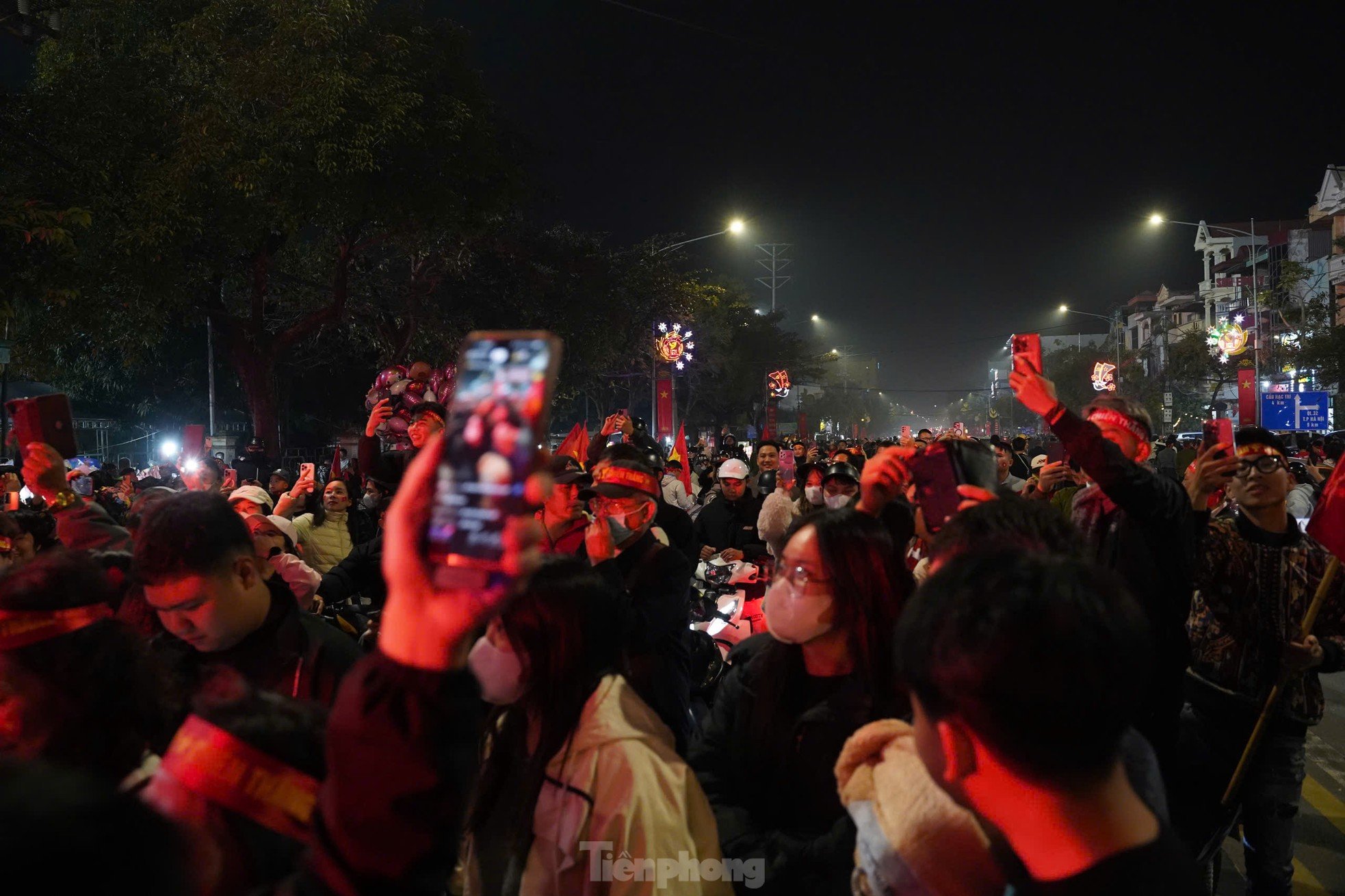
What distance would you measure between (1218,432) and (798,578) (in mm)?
3194

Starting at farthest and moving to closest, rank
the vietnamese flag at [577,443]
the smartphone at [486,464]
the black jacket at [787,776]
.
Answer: the vietnamese flag at [577,443], the black jacket at [787,776], the smartphone at [486,464]

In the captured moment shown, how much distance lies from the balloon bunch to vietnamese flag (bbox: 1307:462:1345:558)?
4951 millimetres

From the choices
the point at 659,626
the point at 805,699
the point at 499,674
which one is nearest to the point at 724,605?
the point at 659,626

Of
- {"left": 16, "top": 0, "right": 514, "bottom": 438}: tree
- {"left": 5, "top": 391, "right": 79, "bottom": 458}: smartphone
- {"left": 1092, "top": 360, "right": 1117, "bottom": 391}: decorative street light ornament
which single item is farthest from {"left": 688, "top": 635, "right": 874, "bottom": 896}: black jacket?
{"left": 1092, "top": 360, "right": 1117, "bottom": 391}: decorative street light ornament

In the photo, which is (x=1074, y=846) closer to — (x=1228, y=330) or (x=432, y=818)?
(x=432, y=818)

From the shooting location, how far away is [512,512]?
3.58ft

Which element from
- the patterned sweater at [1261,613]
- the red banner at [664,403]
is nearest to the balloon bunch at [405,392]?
the patterned sweater at [1261,613]

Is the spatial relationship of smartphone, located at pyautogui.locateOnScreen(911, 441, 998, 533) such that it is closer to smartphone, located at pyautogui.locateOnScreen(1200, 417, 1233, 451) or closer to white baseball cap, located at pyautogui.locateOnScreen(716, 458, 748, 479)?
smartphone, located at pyautogui.locateOnScreen(1200, 417, 1233, 451)

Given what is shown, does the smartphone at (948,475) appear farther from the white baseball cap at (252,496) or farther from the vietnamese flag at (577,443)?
the vietnamese flag at (577,443)

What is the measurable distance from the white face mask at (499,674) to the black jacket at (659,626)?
0.91 m

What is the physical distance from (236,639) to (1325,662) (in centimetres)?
390

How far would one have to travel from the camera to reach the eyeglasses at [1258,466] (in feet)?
12.9

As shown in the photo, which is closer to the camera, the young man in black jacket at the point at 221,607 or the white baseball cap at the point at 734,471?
the young man in black jacket at the point at 221,607

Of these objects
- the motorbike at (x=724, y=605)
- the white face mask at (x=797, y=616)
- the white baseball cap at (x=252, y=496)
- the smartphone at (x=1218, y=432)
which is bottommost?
the motorbike at (x=724, y=605)
